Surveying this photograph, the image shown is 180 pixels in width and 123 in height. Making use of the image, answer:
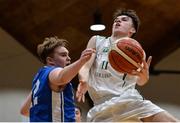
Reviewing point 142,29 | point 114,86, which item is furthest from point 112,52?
point 142,29

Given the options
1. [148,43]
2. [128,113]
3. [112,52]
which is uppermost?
[148,43]

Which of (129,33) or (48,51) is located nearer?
(48,51)

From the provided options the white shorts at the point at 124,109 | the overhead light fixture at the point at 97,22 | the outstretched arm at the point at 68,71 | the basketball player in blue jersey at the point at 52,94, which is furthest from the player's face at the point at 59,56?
the overhead light fixture at the point at 97,22

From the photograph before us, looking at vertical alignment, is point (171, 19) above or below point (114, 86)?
above

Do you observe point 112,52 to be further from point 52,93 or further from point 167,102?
point 167,102

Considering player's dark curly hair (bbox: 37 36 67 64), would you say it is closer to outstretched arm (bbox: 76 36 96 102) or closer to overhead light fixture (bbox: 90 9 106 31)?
outstretched arm (bbox: 76 36 96 102)

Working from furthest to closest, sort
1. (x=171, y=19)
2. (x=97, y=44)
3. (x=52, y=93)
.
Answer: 1. (x=171, y=19)
2. (x=97, y=44)
3. (x=52, y=93)

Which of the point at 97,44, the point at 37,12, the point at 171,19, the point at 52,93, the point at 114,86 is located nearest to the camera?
the point at 52,93

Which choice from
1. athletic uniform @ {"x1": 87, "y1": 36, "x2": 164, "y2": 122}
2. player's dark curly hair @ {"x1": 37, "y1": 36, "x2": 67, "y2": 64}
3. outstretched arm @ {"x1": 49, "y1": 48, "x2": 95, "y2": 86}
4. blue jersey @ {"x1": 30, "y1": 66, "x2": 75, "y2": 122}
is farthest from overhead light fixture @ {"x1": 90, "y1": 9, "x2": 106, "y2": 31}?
outstretched arm @ {"x1": 49, "y1": 48, "x2": 95, "y2": 86}

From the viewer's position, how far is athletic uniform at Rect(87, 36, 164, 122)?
3607 millimetres

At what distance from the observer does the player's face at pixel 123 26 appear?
13.0 feet

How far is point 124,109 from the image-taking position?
3631 mm

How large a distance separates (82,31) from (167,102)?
107 inches

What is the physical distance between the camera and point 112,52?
12.0 feet
